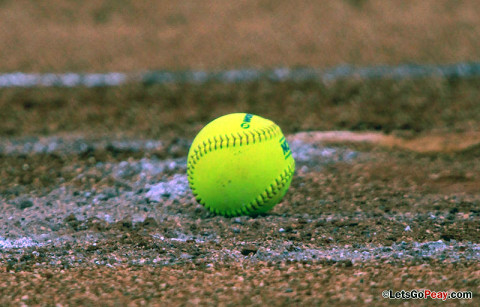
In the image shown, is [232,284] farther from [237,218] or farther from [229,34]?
[229,34]

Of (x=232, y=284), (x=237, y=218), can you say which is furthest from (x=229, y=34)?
(x=232, y=284)

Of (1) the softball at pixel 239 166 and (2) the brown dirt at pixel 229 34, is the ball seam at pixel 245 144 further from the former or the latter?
(2) the brown dirt at pixel 229 34

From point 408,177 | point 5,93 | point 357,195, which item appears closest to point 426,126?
point 408,177

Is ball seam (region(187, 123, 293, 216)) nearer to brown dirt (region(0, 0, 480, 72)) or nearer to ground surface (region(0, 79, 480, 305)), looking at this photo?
ground surface (region(0, 79, 480, 305))

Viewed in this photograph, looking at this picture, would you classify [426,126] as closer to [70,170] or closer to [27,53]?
[70,170]

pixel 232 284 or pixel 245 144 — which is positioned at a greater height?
pixel 245 144
